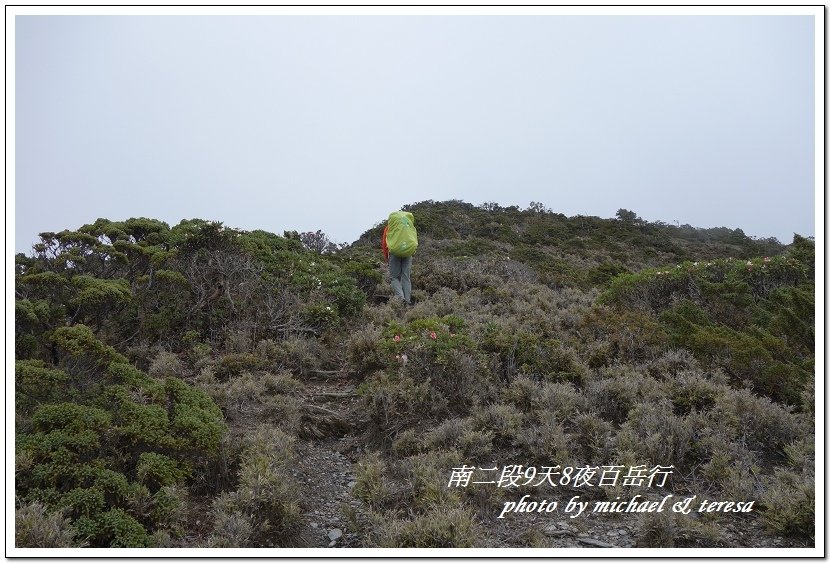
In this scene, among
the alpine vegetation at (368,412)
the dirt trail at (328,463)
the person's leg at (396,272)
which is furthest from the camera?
the person's leg at (396,272)

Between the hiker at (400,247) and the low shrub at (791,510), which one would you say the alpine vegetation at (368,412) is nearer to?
the low shrub at (791,510)

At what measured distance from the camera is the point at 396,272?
875 centimetres

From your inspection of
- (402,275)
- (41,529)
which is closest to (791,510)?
(41,529)

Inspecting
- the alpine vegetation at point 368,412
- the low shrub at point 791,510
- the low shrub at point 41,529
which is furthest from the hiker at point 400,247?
the low shrub at point 41,529

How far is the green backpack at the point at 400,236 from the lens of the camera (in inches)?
323

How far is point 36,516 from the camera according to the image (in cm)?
256

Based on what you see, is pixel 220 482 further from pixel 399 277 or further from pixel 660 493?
pixel 399 277

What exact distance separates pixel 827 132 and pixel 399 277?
635 centimetres

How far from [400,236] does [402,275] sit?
85 centimetres

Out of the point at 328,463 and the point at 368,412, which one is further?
the point at 368,412

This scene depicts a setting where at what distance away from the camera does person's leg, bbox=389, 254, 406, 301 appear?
8.62 m

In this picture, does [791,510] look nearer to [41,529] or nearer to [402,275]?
[41,529]

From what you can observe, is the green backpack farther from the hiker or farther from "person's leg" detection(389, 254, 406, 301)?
"person's leg" detection(389, 254, 406, 301)

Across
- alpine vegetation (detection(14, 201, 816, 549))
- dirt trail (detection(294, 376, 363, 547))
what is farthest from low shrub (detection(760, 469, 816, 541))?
dirt trail (detection(294, 376, 363, 547))
